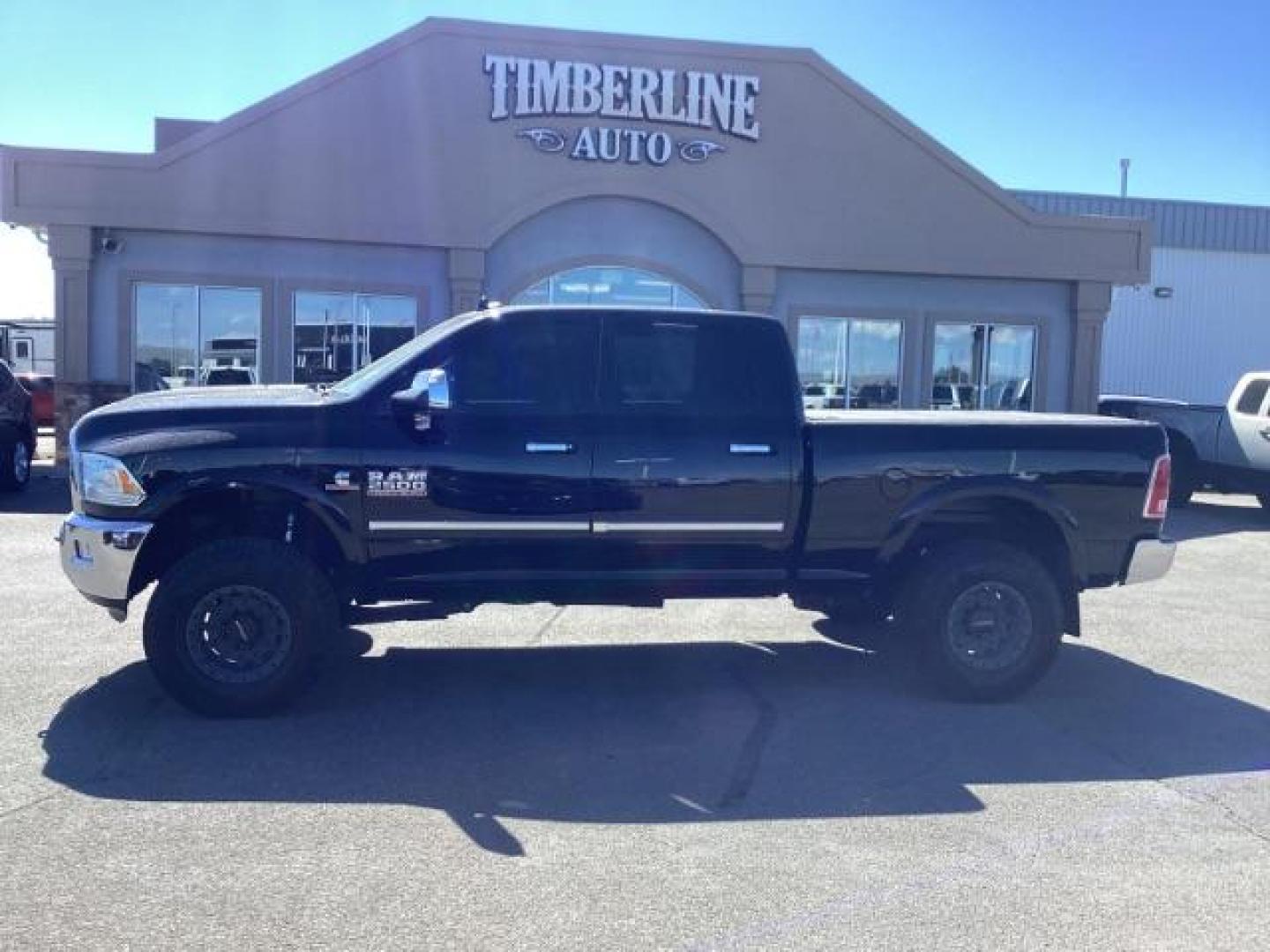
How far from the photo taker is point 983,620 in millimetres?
7234

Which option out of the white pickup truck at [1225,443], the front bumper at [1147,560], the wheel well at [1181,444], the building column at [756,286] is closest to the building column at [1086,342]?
the white pickup truck at [1225,443]

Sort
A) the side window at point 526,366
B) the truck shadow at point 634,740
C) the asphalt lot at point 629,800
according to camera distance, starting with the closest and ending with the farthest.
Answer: the asphalt lot at point 629,800, the truck shadow at point 634,740, the side window at point 526,366

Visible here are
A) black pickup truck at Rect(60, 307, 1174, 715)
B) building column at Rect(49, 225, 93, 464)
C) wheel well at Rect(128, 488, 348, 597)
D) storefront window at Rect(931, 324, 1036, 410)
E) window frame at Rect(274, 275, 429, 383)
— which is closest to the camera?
black pickup truck at Rect(60, 307, 1174, 715)

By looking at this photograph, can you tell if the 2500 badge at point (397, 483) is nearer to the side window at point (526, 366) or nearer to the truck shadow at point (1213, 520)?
the side window at point (526, 366)

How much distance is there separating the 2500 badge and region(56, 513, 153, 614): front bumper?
1124 millimetres

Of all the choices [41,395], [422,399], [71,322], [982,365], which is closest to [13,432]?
[71,322]

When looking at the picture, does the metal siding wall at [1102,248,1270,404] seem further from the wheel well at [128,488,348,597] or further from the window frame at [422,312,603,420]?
the wheel well at [128,488,348,597]

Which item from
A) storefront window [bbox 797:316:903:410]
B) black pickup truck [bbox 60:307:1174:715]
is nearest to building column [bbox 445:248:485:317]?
storefront window [bbox 797:316:903:410]

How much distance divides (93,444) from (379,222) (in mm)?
12994

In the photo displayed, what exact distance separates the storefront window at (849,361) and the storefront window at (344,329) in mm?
6533

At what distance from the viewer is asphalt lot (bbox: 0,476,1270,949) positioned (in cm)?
425

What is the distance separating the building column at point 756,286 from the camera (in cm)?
1998

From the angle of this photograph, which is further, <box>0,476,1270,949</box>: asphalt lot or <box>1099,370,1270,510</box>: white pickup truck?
<box>1099,370,1270,510</box>: white pickup truck

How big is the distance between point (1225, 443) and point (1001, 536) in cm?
1201
